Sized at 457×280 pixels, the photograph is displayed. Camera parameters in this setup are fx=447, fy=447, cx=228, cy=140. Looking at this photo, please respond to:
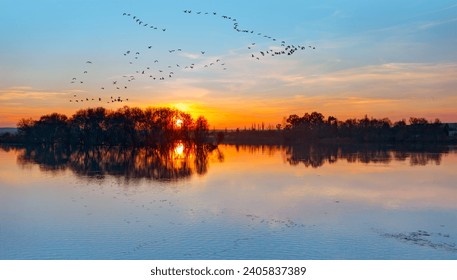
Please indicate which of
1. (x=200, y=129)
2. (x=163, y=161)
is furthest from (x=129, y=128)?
(x=163, y=161)

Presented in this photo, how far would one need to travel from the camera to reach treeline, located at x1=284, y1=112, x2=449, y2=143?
262ft

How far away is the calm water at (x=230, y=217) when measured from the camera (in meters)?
9.25

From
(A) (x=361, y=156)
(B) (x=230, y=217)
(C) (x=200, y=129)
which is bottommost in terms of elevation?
(B) (x=230, y=217)

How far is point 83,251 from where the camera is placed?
9.16m

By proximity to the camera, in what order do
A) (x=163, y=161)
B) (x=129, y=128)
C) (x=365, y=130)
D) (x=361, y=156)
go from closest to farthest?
(x=163, y=161), (x=361, y=156), (x=129, y=128), (x=365, y=130)

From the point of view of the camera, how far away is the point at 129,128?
7075cm

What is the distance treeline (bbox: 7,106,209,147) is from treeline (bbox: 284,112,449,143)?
22084mm

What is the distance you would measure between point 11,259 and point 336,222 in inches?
300

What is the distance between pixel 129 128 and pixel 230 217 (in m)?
60.7

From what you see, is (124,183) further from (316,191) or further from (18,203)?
(316,191)

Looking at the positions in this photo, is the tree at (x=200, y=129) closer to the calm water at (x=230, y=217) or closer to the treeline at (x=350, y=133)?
the treeline at (x=350, y=133)

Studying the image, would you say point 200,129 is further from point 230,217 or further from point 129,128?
point 230,217

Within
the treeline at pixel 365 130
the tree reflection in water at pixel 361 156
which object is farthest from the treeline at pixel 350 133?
the tree reflection in water at pixel 361 156

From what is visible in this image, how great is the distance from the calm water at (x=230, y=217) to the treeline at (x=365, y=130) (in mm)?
62074
